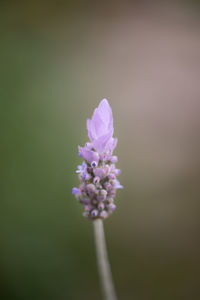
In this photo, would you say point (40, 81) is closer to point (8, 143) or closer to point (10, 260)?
point (8, 143)

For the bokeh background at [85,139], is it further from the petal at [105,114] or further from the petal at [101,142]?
the petal at [105,114]

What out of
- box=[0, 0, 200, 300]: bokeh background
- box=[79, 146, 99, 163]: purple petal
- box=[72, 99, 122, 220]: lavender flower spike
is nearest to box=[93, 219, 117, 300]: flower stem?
box=[72, 99, 122, 220]: lavender flower spike

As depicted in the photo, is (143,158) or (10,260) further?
(143,158)

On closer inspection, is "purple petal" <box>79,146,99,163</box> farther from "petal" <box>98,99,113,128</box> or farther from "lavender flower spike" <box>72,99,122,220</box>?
"petal" <box>98,99,113,128</box>

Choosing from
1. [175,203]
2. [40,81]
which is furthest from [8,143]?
[175,203]

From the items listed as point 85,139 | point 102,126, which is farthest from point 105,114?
point 85,139

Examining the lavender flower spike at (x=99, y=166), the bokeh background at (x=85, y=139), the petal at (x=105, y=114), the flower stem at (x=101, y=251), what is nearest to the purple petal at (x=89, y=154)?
the lavender flower spike at (x=99, y=166)

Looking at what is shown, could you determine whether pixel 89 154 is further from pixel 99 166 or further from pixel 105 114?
pixel 105 114
